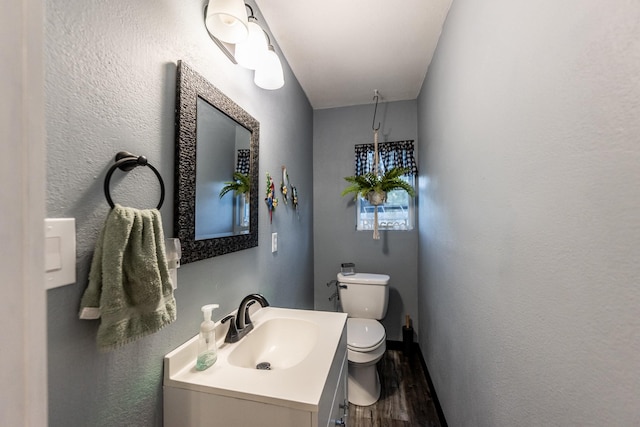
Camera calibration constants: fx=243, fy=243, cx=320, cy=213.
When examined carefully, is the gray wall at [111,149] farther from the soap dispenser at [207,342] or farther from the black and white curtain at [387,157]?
the black and white curtain at [387,157]

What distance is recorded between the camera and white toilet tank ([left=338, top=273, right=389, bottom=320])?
201cm

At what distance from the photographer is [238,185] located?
1113mm

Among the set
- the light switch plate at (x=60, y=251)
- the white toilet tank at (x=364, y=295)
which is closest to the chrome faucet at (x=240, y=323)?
the light switch plate at (x=60, y=251)

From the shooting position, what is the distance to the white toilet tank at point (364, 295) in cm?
201

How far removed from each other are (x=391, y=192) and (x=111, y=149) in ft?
6.96

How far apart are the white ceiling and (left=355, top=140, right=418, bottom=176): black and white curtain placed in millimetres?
458

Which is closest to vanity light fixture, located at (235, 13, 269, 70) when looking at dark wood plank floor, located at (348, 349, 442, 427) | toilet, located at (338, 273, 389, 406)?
toilet, located at (338, 273, 389, 406)

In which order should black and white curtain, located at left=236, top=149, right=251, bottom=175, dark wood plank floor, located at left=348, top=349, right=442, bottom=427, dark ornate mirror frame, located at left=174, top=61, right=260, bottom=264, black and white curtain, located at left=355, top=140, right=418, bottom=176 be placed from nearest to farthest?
dark ornate mirror frame, located at left=174, top=61, right=260, bottom=264, black and white curtain, located at left=236, top=149, right=251, bottom=175, dark wood plank floor, located at left=348, top=349, right=442, bottom=427, black and white curtain, located at left=355, top=140, right=418, bottom=176

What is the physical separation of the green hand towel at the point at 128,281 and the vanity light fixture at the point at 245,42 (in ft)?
2.45

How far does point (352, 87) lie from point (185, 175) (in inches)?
69.9

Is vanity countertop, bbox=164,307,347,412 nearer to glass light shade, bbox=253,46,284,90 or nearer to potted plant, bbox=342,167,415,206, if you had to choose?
glass light shade, bbox=253,46,284,90

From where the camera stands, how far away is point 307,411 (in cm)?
62

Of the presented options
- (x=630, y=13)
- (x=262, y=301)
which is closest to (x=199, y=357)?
(x=262, y=301)

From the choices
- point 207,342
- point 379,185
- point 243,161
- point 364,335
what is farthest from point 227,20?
point 364,335
